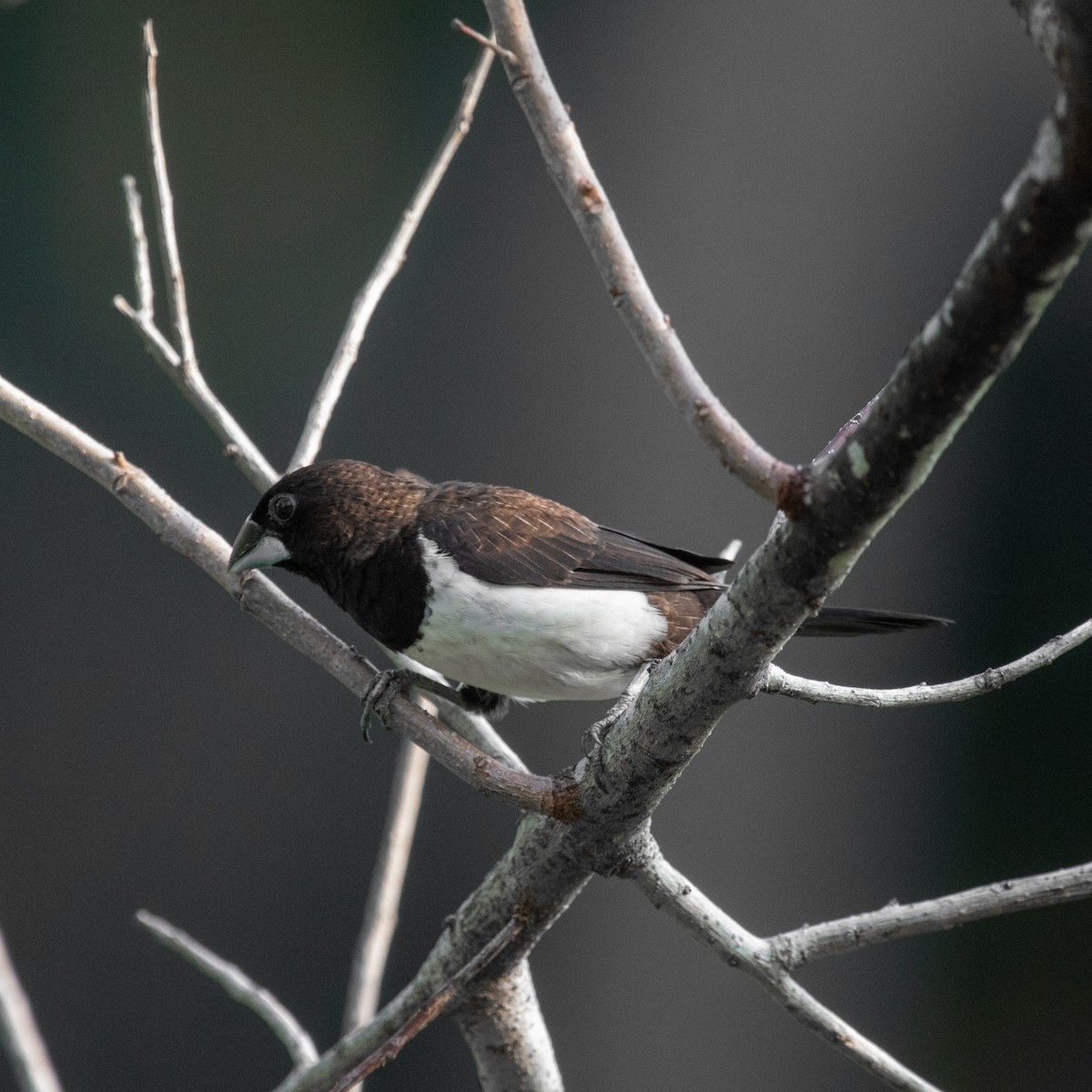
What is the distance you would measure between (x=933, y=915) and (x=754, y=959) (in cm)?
25

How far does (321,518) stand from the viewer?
6.97 ft

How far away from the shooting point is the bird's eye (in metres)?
2.09

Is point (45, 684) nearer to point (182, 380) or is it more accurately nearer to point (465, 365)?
point (465, 365)

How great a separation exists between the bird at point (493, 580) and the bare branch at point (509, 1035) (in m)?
0.51

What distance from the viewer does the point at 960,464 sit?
3668 mm

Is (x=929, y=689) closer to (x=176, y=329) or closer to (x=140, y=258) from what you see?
(x=176, y=329)

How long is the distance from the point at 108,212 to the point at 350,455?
1.21 meters

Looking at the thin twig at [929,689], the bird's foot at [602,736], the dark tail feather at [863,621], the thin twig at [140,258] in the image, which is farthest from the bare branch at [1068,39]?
the thin twig at [140,258]

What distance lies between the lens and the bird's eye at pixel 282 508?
209 centimetres

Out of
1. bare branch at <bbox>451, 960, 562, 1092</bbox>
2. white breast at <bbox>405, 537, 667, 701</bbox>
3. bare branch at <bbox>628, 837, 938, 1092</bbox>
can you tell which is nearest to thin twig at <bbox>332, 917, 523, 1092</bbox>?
bare branch at <bbox>451, 960, 562, 1092</bbox>

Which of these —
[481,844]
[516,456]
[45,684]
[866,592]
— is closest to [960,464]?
[866,592]

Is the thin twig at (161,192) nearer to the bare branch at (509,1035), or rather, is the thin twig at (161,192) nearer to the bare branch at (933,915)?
the bare branch at (509,1035)

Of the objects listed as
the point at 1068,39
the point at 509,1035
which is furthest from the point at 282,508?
the point at 1068,39

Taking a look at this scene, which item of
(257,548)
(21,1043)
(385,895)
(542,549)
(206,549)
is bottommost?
(21,1043)
